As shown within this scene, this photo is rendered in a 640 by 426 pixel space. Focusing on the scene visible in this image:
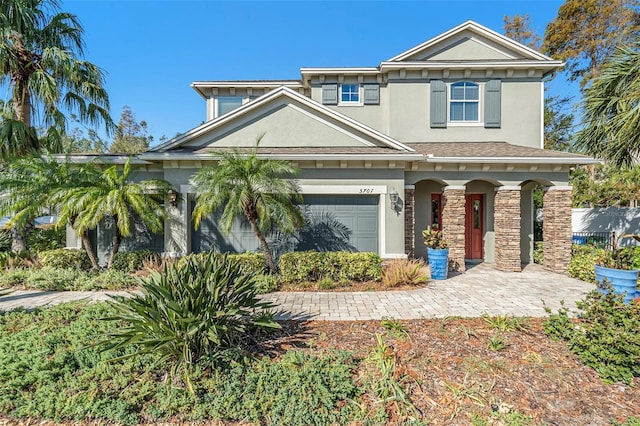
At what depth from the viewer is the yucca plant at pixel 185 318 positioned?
381cm

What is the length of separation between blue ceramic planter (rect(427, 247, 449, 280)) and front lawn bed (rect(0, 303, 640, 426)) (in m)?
4.12

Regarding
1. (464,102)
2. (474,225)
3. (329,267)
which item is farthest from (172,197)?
(464,102)

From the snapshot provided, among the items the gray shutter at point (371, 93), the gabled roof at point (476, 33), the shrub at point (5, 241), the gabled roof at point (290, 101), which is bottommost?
Answer: the shrub at point (5, 241)

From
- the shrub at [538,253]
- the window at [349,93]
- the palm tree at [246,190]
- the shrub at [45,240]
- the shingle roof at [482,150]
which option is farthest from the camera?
the window at [349,93]

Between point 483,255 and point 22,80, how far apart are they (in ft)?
62.1

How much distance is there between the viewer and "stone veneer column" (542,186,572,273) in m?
9.90

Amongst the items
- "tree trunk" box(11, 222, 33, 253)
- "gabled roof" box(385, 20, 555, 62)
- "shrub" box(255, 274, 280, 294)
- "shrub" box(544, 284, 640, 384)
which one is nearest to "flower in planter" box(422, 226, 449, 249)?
"shrub" box(544, 284, 640, 384)

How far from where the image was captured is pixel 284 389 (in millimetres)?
3688

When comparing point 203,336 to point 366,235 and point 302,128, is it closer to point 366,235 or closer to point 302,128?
point 366,235

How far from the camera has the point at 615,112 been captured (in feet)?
26.9

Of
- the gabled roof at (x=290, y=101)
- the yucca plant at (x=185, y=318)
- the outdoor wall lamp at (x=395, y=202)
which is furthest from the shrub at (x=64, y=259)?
the outdoor wall lamp at (x=395, y=202)

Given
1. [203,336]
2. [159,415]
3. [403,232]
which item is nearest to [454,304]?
[403,232]

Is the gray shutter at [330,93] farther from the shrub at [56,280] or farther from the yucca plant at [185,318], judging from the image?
the shrub at [56,280]

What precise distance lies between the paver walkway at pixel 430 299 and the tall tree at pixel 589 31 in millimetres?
19194
